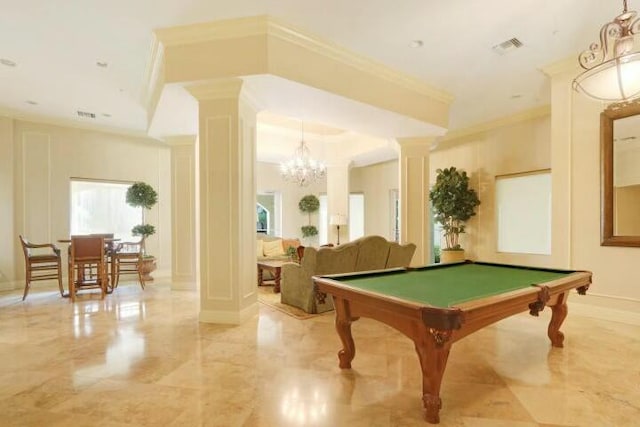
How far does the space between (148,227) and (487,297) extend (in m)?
5.92

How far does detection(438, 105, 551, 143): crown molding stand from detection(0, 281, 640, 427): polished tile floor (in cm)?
362

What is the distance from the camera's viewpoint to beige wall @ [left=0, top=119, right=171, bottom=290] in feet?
19.3

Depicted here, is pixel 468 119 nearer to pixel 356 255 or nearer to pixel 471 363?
pixel 356 255

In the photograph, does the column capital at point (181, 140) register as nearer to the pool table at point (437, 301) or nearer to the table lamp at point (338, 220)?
the table lamp at point (338, 220)

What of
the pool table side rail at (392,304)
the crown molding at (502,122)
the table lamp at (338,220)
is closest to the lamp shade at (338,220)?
the table lamp at (338,220)

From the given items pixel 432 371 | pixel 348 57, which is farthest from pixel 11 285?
pixel 432 371

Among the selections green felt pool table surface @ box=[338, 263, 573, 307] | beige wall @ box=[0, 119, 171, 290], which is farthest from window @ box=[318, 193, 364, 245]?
green felt pool table surface @ box=[338, 263, 573, 307]

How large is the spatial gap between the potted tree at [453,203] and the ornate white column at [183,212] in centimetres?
472

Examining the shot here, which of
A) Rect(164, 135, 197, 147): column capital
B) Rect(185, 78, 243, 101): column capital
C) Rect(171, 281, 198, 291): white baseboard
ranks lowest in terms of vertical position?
Rect(171, 281, 198, 291): white baseboard

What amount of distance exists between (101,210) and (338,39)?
19.8ft

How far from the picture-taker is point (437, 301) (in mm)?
1979

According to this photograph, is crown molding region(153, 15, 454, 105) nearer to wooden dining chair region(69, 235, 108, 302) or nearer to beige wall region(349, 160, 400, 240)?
wooden dining chair region(69, 235, 108, 302)

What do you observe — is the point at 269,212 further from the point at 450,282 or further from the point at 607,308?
the point at 607,308

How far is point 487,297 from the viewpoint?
2.01 meters
